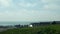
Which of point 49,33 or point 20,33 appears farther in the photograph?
point 20,33

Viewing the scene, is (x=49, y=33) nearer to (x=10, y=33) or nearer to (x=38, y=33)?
(x=38, y=33)

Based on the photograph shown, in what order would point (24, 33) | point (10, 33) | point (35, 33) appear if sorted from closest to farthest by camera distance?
1. point (35, 33)
2. point (24, 33)
3. point (10, 33)

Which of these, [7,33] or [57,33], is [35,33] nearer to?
[57,33]

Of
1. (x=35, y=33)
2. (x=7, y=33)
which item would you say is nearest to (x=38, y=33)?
(x=35, y=33)

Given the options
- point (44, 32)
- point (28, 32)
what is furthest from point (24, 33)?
point (44, 32)

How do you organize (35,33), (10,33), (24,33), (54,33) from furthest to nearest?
(10,33)
(24,33)
(35,33)
(54,33)

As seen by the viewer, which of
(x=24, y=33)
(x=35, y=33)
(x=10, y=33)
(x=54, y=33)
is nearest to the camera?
(x=54, y=33)

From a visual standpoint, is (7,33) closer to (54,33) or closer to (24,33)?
(24,33)

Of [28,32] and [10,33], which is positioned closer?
[28,32]
